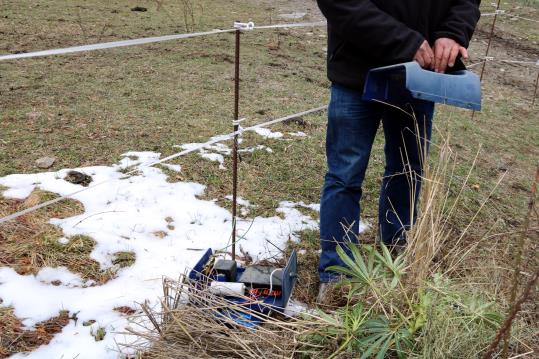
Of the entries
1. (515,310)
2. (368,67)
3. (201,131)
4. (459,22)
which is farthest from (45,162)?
(515,310)

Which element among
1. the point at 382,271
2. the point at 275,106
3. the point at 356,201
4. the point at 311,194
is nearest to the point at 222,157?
the point at 311,194

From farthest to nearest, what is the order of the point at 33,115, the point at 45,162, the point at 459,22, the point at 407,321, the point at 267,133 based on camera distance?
the point at 267,133
the point at 33,115
the point at 45,162
the point at 459,22
the point at 407,321

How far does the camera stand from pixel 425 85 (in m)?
1.95

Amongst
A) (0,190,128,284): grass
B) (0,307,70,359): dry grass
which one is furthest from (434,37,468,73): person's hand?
(0,307,70,359): dry grass

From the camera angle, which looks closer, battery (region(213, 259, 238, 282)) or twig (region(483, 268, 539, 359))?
twig (region(483, 268, 539, 359))

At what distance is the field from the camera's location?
242 cm

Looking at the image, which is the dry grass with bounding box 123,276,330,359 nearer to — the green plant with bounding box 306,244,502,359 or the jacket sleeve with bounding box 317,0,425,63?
A: the green plant with bounding box 306,244,502,359

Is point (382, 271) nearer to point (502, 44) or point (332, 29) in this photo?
point (332, 29)

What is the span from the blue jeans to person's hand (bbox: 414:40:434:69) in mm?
216

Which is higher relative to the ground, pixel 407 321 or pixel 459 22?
pixel 459 22

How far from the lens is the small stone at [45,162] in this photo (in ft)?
10.8

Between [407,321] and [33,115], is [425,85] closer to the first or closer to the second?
[407,321]

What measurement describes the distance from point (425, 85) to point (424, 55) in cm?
22

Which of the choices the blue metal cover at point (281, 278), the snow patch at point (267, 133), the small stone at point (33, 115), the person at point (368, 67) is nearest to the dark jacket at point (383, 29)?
the person at point (368, 67)
